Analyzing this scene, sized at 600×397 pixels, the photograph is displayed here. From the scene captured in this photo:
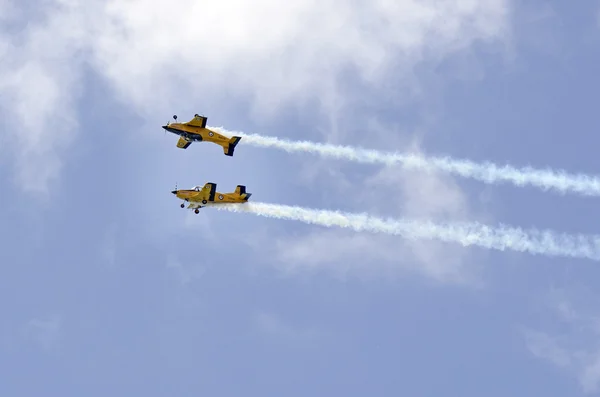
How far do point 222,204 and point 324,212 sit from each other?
16.8 m

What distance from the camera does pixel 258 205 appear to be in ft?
343

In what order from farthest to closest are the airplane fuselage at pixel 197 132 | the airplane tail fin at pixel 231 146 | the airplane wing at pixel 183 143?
the airplane wing at pixel 183 143
the airplane fuselage at pixel 197 132
the airplane tail fin at pixel 231 146

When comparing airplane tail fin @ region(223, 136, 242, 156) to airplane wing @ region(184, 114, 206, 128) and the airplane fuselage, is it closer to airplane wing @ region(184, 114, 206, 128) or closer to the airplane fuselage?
the airplane fuselage

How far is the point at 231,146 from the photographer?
107188 mm

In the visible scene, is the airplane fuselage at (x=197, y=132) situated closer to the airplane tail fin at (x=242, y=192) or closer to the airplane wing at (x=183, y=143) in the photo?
the airplane wing at (x=183, y=143)

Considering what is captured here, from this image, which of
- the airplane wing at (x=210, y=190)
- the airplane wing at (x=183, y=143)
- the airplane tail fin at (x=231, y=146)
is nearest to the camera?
the airplane tail fin at (x=231, y=146)

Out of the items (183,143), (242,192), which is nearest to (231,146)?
(242,192)

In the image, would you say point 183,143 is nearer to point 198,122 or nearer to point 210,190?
point 198,122

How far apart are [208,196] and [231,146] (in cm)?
773

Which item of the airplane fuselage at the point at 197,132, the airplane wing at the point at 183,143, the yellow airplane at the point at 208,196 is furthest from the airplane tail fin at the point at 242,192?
the airplane wing at the point at 183,143

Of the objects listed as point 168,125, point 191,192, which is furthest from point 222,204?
point 168,125

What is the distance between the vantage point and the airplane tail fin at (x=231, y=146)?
106688 mm

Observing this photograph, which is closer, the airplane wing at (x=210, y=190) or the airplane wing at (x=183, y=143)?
the airplane wing at (x=210, y=190)

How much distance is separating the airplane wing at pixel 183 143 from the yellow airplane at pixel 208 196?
22.1 feet
